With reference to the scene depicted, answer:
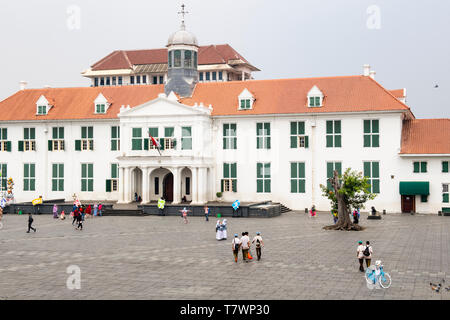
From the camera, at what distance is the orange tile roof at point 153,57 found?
10200cm

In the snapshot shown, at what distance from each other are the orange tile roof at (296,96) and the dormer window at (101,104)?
8.24 metres

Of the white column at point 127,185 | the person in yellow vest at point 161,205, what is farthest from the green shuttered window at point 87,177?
the person in yellow vest at point 161,205

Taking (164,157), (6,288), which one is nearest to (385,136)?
(164,157)

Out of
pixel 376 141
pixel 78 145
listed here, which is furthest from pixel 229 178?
pixel 78 145

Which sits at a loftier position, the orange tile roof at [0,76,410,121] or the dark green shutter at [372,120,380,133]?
the orange tile roof at [0,76,410,121]

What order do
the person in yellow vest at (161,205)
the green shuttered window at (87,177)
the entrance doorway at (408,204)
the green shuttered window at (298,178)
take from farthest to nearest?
1. the green shuttered window at (87,177)
2. the green shuttered window at (298,178)
3. the entrance doorway at (408,204)
4. the person in yellow vest at (161,205)

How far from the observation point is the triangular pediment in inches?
2170

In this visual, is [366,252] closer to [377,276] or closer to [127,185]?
[377,276]

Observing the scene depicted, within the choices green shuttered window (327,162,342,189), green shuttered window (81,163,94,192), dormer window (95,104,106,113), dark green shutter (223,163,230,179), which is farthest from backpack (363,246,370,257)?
dormer window (95,104,106,113)

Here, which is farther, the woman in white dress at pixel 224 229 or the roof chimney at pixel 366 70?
the roof chimney at pixel 366 70

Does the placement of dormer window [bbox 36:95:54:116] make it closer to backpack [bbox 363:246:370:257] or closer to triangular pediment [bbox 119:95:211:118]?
triangular pediment [bbox 119:95:211:118]

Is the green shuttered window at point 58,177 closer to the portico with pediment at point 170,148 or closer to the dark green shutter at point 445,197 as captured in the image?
the portico with pediment at point 170,148

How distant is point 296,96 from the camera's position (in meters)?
56.8
